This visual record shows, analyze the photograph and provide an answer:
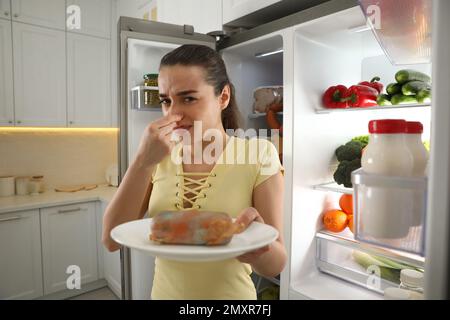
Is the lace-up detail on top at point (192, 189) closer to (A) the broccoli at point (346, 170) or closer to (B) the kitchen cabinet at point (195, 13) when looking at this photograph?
(A) the broccoli at point (346, 170)

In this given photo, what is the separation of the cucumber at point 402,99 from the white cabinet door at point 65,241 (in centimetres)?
107

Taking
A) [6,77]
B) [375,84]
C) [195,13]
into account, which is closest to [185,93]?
[375,84]

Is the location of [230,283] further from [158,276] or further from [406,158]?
[406,158]

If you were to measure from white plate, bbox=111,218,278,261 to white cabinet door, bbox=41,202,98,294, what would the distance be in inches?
39.2

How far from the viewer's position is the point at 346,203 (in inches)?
25.2

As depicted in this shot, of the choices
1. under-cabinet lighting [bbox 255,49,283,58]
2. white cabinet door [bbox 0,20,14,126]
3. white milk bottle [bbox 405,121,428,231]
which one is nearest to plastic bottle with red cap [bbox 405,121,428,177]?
white milk bottle [bbox 405,121,428,231]

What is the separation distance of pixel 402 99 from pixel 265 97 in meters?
0.28

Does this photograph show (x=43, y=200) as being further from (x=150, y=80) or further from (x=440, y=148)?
(x=440, y=148)

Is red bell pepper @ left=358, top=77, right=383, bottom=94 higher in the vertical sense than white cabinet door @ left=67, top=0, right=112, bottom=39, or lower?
lower

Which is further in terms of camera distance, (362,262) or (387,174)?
(362,262)

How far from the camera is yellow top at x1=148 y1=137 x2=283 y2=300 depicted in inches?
13.4

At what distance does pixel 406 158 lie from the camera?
0.67 ft

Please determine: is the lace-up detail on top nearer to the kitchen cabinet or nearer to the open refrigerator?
the open refrigerator
